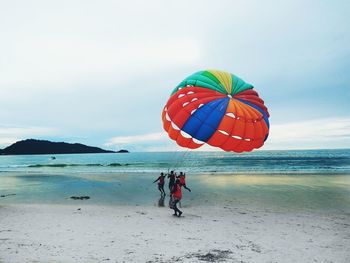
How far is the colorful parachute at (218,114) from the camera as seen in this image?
10.7m

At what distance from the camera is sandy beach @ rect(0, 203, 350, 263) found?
726 centimetres

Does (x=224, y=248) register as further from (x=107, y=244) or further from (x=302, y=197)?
(x=302, y=197)

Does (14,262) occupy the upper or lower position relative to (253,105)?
lower

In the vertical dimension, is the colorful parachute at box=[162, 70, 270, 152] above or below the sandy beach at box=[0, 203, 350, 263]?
above

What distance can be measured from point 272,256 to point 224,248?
4.14 feet

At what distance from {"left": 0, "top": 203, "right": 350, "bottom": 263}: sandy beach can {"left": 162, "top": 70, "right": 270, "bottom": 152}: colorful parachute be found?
3.05m

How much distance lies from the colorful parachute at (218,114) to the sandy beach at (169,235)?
3052 millimetres

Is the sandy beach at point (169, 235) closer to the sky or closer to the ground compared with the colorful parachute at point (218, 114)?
closer to the ground

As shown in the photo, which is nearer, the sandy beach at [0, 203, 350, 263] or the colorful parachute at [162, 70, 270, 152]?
the sandy beach at [0, 203, 350, 263]

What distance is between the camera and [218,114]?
10625 millimetres

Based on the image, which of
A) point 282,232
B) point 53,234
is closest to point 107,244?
point 53,234

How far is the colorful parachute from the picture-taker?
1072cm

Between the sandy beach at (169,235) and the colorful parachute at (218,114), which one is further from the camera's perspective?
the colorful parachute at (218,114)

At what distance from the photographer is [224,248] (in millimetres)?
7938
